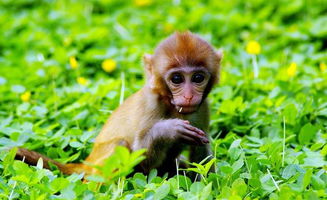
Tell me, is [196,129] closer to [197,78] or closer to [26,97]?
[197,78]

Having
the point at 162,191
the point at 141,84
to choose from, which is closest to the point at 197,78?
the point at 162,191

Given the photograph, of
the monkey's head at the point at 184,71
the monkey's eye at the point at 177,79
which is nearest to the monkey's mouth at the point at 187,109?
the monkey's head at the point at 184,71

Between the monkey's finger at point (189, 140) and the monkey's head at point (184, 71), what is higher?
the monkey's head at point (184, 71)

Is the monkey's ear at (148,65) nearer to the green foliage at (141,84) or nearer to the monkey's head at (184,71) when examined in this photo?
the monkey's head at (184,71)

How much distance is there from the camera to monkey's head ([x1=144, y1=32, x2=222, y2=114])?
5.85 metres

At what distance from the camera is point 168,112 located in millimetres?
6195

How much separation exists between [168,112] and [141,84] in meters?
2.31

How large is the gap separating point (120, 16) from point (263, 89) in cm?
414

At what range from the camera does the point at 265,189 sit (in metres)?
5.18

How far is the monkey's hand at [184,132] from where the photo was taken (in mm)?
5531

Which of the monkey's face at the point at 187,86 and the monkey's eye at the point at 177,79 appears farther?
the monkey's eye at the point at 177,79

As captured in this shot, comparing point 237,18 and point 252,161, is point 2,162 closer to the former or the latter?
point 252,161

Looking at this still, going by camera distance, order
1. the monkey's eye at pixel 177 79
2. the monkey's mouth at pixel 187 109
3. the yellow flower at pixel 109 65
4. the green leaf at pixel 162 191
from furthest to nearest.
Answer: the yellow flower at pixel 109 65 → the monkey's eye at pixel 177 79 → the monkey's mouth at pixel 187 109 → the green leaf at pixel 162 191

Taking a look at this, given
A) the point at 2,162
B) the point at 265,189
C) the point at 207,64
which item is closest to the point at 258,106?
the point at 207,64
